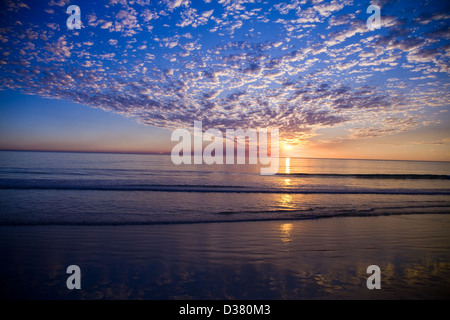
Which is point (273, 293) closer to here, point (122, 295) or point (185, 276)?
point (185, 276)

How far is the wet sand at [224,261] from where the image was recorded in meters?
4.44

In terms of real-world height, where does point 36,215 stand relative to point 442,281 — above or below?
above

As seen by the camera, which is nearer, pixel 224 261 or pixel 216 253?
pixel 224 261

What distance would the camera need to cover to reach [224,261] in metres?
5.80

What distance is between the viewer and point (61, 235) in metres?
7.48

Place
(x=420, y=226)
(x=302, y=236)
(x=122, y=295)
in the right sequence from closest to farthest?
(x=122, y=295)
(x=302, y=236)
(x=420, y=226)

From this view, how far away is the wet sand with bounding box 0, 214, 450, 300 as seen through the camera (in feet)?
14.6
